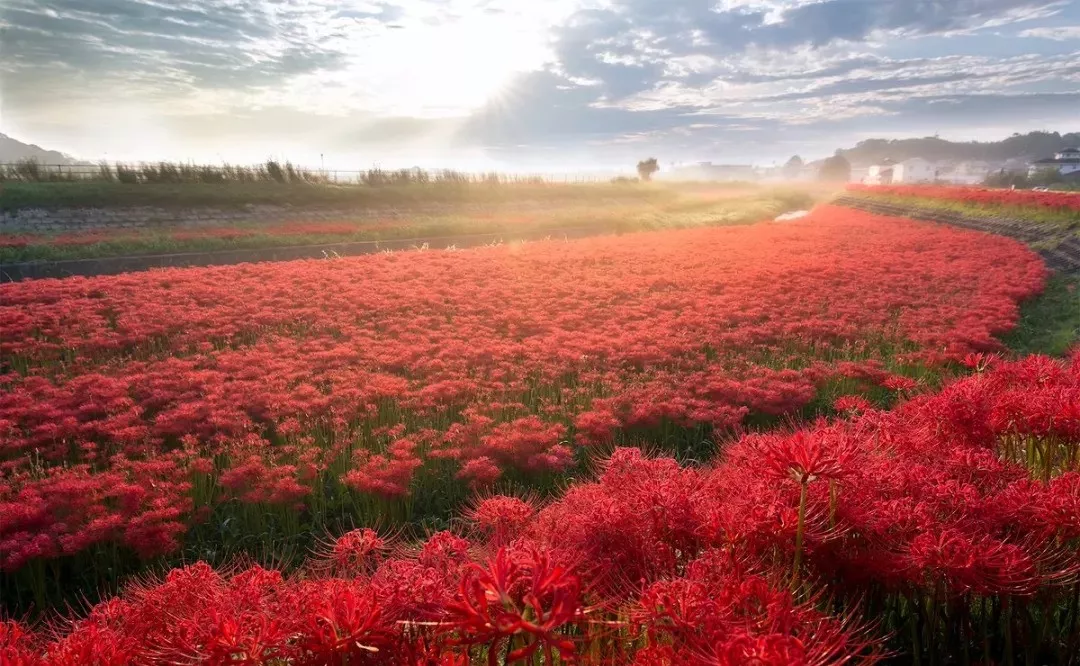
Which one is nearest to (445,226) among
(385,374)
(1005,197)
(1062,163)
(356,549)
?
(385,374)

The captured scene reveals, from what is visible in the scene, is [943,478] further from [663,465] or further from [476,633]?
[476,633]

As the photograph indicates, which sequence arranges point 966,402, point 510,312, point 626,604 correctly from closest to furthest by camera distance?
point 626,604
point 966,402
point 510,312

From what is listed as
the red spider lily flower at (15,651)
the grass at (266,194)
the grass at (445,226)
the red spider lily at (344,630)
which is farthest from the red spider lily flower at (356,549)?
the grass at (266,194)

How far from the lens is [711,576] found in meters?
1.82

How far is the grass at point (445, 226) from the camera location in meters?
16.6

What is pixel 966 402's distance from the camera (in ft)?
10.1

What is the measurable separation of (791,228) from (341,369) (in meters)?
18.5

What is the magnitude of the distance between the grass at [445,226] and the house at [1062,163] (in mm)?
22935

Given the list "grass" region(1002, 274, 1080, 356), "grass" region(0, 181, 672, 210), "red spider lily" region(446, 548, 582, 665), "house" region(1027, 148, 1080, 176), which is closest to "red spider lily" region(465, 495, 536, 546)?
"red spider lily" region(446, 548, 582, 665)

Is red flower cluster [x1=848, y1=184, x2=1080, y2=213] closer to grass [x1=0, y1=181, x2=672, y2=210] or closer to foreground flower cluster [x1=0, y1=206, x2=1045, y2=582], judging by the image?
foreground flower cluster [x1=0, y1=206, x2=1045, y2=582]

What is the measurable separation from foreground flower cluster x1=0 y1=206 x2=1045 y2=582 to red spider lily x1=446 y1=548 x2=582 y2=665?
340 cm

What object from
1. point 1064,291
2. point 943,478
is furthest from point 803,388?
point 1064,291

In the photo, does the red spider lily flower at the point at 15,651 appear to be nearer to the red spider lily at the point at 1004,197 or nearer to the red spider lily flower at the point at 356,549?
→ the red spider lily flower at the point at 356,549

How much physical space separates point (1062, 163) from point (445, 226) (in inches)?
2401
